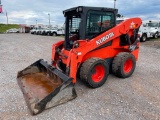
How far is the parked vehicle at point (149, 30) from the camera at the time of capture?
54.4ft

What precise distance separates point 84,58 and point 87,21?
1039 millimetres

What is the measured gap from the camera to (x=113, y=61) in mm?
5617

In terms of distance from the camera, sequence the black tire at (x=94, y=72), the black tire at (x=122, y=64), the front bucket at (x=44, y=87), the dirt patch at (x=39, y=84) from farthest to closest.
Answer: the black tire at (x=122, y=64)
the black tire at (x=94, y=72)
the dirt patch at (x=39, y=84)
the front bucket at (x=44, y=87)

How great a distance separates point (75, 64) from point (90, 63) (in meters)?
0.42

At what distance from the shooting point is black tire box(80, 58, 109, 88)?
472cm

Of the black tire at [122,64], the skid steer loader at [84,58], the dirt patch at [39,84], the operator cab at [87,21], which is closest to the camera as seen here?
the skid steer loader at [84,58]

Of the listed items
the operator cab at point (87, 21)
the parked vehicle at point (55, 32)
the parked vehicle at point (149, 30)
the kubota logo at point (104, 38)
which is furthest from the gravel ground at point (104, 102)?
the parked vehicle at point (55, 32)

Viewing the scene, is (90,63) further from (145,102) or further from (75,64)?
(145,102)

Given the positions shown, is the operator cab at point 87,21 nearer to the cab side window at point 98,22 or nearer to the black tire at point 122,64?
the cab side window at point 98,22

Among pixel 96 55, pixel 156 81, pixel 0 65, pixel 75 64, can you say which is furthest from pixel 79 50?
pixel 0 65

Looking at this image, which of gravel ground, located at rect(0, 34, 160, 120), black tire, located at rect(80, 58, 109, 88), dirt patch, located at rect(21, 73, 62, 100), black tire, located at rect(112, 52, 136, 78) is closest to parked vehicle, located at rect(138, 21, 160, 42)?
black tire, located at rect(112, 52, 136, 78)

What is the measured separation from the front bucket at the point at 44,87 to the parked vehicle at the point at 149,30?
12915 mm

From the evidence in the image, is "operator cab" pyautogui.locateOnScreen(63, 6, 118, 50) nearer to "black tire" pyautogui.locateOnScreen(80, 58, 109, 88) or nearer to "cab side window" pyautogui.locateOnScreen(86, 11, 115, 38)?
"cab side window" pyautogui.locateOnScreen(86, 11, 115, 38)

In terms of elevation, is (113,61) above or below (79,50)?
below
